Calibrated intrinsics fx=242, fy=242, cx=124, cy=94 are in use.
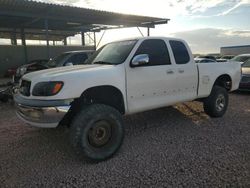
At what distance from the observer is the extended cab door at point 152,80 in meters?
4.18

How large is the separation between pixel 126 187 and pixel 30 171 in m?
1.45

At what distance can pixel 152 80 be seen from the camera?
441 centimetres

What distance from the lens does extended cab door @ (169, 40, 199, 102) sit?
16.3 feet

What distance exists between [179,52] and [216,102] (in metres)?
1.70

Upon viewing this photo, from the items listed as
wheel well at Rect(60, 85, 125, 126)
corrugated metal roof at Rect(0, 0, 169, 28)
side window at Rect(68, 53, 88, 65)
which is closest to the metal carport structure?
corrugated metal roof at Rect(0, 0, 169, 28)

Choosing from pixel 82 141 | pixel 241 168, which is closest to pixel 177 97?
pixel 241 168

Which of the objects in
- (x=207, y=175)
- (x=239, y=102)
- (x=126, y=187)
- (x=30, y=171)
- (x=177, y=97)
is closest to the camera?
(x=126, y=187)

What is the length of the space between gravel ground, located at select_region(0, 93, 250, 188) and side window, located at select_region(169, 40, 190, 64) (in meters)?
1.47

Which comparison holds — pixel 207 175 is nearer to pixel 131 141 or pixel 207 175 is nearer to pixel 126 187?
pixel 126 187

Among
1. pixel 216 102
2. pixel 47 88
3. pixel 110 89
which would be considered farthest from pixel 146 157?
pixel 216 102

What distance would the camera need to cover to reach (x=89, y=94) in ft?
12.9

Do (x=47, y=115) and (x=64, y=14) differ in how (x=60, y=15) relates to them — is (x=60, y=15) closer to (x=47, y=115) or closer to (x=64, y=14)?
(x=64, y=14)

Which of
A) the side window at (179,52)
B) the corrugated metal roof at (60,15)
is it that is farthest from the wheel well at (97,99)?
the corrugated metal roof at (60,15)

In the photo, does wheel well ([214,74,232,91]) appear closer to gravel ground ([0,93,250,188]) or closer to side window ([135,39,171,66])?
gravel ground ([0,93,250,188])
